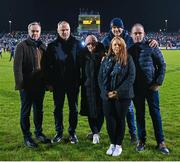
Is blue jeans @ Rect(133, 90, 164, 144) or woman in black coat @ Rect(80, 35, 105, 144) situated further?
woman in black coat @ Rect(80, 35, 105, 144)

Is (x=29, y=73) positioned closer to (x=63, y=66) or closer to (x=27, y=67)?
(x=27, y=67)

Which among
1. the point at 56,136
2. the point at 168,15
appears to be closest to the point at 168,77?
the point at 56,136

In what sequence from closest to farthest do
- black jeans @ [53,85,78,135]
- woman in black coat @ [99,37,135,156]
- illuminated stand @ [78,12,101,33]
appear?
woman in black coat @ [99,37,135,156], black jeans @ [53,85,78,135], illuminated stand @ [78,12,101,33]

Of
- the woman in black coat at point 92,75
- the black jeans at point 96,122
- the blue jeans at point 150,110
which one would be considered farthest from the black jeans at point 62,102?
the blue jeans at point 150,110

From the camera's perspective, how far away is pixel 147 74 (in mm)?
6887

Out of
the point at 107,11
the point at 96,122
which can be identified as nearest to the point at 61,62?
the point at 96,122

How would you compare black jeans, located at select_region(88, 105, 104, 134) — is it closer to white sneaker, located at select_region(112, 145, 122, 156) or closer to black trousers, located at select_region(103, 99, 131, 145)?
black trousers, located at select_region(103, 99, 131, 145)

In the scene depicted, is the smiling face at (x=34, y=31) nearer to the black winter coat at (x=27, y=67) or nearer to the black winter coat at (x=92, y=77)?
the black winter coat at (x=27, y=67)

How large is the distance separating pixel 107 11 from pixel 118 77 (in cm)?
9280

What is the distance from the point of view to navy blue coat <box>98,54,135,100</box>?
21.7 ft

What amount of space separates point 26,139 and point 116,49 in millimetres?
2292

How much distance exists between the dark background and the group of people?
286ft

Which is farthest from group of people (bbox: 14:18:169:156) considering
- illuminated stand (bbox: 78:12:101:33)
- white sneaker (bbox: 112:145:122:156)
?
illuminated stand (bbox: 78:12:101:33)

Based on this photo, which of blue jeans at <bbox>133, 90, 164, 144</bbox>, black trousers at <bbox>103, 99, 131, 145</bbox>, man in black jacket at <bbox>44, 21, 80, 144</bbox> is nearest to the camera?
black trousers at <bbox>103, 99, 131, 145</bbox>
